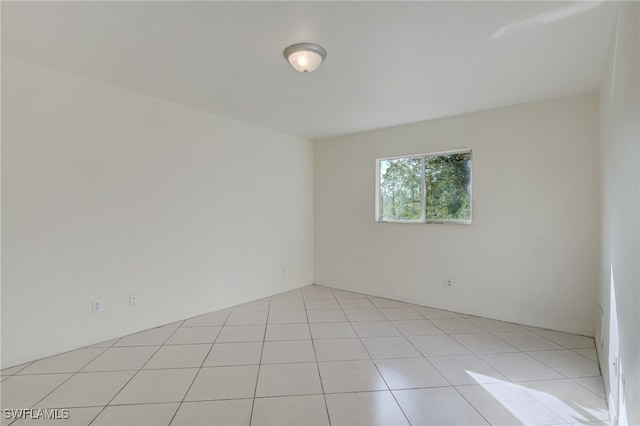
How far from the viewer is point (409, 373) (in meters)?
2.25

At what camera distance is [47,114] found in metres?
2.48

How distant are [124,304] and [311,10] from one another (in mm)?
2929

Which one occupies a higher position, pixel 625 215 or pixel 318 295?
pixel 625 215

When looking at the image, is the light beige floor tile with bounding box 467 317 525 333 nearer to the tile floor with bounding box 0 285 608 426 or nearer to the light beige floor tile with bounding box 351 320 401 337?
the tile floor with bounding box 0 285 608 426

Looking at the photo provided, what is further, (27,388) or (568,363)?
(568,363)

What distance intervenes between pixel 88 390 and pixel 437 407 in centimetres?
223

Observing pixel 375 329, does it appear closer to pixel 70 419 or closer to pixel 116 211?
pixel 70 419

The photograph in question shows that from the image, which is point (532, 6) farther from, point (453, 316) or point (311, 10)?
point (453, 316)

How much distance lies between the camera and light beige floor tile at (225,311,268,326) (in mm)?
3309

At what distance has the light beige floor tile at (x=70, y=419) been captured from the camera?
1703 millimetres

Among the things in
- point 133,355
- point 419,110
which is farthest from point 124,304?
point 419,110

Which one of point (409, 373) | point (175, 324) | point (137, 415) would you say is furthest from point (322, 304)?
point (137, 415)

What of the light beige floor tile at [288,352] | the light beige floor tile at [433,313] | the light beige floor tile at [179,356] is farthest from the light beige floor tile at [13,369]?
the light beige floor tile at [433,313]

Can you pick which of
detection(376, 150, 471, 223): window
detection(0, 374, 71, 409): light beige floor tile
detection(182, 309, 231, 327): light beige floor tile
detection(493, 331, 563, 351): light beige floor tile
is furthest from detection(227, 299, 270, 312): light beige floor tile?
detection(493, 331, 563, 351): light beige floor tile
